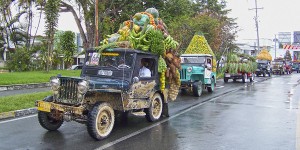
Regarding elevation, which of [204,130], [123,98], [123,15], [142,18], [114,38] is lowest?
[204,130]

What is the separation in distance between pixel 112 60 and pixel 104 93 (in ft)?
3.50

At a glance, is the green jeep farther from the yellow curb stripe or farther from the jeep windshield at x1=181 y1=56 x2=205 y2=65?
the yellow curb stripe

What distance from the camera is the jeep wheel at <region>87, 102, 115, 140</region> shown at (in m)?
6.62

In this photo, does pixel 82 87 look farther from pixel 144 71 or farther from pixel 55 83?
pixel 144 71

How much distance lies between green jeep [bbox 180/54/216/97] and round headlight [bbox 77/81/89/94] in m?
9.60

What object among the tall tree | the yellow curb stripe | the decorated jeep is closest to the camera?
the decorated jeep

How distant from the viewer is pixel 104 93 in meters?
7.49

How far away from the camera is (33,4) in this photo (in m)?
28.5

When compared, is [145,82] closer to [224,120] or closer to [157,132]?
[157,132]

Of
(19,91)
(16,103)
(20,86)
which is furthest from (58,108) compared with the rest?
(20,86)

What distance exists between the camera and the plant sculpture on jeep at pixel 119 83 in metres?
6.83

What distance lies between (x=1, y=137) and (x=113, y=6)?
75.7 ft

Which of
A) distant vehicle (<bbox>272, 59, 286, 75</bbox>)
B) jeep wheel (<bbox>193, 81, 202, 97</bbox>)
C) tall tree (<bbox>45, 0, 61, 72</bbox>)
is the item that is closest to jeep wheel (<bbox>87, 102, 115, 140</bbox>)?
jeep wheel (<bbox>193, 81, 202, 97</bbox>)

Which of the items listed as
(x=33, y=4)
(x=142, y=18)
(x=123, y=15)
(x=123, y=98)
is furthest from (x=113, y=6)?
(x=123, y=98)
